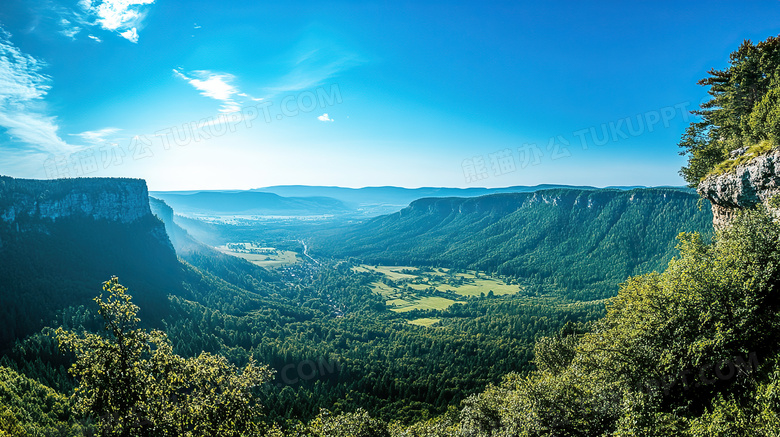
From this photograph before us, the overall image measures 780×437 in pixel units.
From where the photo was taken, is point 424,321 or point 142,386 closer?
point 142,386

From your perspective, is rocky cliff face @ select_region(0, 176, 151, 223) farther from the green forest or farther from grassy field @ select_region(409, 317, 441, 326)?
grassy field @ select_region(409, 317, 441, 326)

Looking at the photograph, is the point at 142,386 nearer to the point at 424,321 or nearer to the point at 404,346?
the point at 404,346

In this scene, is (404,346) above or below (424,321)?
above

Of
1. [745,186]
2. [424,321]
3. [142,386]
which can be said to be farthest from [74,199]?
[745,186]

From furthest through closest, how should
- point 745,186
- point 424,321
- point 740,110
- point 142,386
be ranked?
1. point 424,321
2. point 740,110
3. point 745,186
4. point 142,386

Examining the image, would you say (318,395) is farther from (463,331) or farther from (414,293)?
(414,293)

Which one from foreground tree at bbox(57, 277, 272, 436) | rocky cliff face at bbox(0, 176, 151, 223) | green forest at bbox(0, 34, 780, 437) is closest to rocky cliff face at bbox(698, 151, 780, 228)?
green forest at bbox(0, 34, 780, 437)
